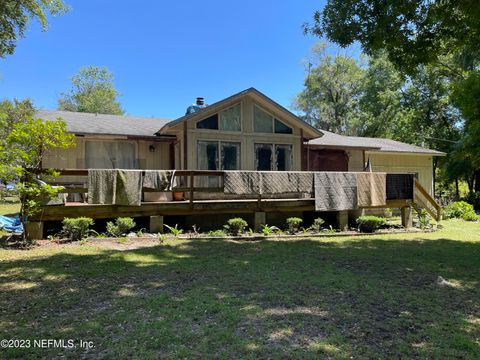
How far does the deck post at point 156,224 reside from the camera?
32.7 ft

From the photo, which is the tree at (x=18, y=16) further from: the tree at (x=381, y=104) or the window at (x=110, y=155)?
the tree at (x=381, y=104)

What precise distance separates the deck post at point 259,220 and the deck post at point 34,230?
5.84 m

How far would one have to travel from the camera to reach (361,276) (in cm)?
602

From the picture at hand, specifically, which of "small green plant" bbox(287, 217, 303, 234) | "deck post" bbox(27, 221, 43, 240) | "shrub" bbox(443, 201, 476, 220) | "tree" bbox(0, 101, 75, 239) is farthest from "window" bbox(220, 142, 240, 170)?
"shrub" bbox(443, 201, 476, 220)

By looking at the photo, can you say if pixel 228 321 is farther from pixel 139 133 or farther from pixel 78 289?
pixel 139 133

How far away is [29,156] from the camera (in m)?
7.55

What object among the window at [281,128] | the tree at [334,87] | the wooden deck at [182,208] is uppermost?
the tree at [334,87]

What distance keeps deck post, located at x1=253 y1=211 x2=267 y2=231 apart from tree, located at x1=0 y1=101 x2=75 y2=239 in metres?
5.60

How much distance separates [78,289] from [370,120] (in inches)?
1122

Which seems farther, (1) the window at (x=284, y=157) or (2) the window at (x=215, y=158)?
(1) the window at (x=284, y=157)

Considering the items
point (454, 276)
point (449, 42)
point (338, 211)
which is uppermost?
point (449, 42)

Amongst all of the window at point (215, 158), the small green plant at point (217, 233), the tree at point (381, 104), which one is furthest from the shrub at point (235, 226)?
the tree at point (381, 104)

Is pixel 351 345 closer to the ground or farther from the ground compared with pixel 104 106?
closer to the ground

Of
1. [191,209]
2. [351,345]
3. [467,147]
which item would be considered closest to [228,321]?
[351,345]
